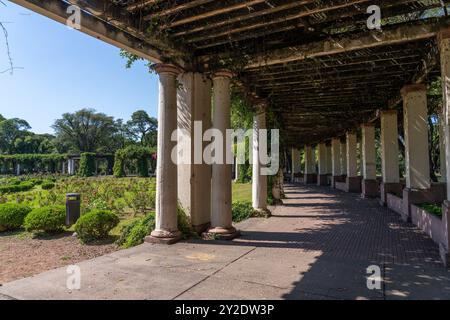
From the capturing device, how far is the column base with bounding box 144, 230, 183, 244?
6.02 m

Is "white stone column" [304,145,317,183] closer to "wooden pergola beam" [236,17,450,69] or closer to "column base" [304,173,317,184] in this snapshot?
"column base" [304,173,317,184]

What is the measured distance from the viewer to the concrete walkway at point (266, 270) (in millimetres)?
3615

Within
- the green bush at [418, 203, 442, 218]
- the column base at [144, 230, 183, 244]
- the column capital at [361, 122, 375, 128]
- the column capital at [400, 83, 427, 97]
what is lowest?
the column base at [144, 230, 183, 244]

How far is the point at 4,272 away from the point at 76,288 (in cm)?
263

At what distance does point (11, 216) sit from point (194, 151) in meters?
6.29

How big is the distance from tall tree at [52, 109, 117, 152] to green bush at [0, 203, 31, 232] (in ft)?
208

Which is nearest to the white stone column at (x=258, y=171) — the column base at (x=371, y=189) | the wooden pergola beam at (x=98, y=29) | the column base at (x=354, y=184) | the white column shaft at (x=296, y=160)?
the wooden pergola beam at (x=98, y=29)

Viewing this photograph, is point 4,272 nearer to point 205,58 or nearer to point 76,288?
point 76,288

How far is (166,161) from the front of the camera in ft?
20.7

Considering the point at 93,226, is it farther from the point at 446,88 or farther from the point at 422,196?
the point at 422,196

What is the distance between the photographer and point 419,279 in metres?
4.17

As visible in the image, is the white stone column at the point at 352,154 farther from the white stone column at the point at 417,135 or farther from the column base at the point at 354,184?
the white stone column at the point at 417,135

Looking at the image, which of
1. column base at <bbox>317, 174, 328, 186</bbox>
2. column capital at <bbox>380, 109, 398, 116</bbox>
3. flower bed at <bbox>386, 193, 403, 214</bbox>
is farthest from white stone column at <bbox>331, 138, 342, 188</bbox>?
flower bed at <bbox>386, 193, 403, 214</bbox>

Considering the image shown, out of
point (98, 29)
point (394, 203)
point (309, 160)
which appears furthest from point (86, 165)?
point (98, 29)
